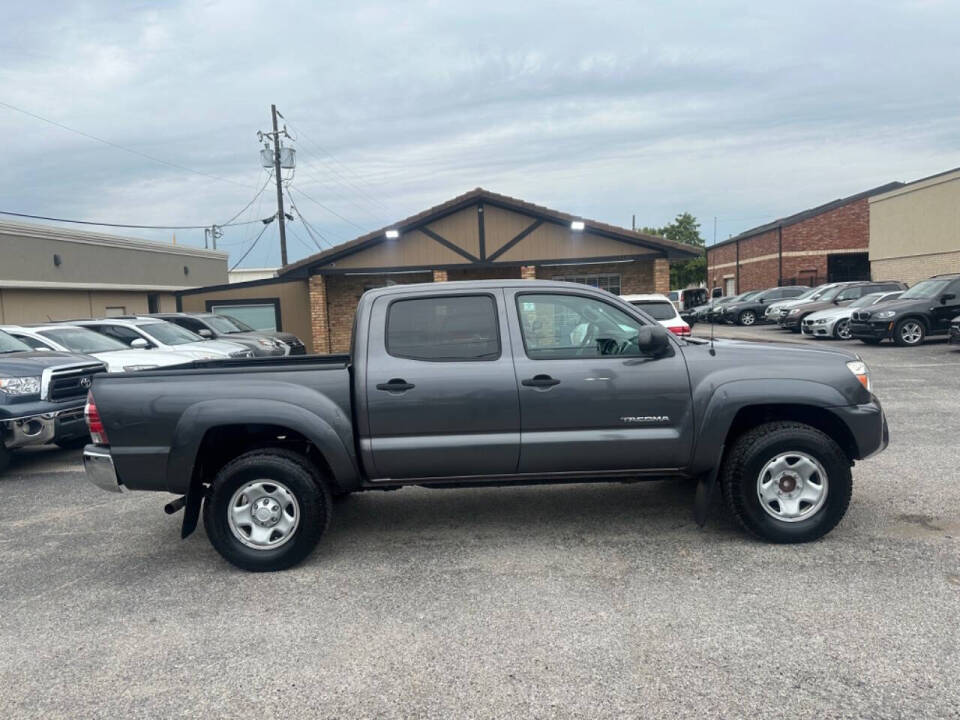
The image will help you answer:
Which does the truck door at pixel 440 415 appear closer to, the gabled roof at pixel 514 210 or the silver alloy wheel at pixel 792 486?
the silver alloy wheel at pixel 792 486

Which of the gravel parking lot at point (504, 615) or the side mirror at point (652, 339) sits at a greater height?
the side mirror at point (652, 339)

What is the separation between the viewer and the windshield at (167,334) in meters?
13.2

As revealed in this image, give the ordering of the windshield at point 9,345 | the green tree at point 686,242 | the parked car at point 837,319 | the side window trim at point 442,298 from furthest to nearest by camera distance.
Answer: the green tree at point 686,242, the parked car at point 837,319, the windshield at point 9,345, the side window trim at point 442,298

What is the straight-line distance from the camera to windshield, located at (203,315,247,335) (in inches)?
690

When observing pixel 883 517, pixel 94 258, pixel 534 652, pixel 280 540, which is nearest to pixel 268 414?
pixel 280 540

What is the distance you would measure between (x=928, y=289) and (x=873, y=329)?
5.85 ft

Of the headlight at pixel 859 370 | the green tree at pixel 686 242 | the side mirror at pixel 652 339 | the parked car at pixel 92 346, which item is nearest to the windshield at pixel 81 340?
the parked car at pixel 92 346

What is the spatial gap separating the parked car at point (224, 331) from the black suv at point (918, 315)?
14.0m

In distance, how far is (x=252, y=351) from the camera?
13.8 metres

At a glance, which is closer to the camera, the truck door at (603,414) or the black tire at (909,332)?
the truck door at (603,414)

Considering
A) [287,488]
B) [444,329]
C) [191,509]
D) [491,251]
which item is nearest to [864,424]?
[444,329]

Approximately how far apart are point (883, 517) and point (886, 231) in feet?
96.4

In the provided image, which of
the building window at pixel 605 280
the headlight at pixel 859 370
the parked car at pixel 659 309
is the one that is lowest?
the headlight at pixel 859 370

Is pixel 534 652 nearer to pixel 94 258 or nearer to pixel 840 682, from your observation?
pixel 840 682
